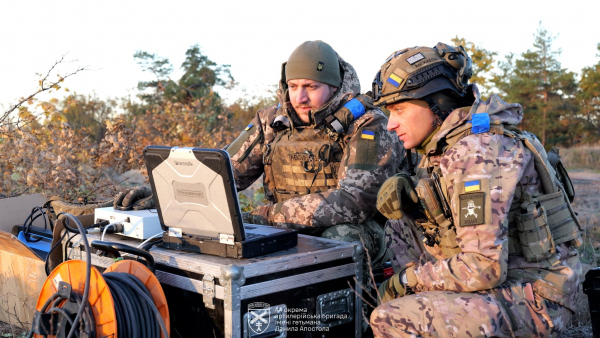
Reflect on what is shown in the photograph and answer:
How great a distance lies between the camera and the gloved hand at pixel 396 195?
3098mm

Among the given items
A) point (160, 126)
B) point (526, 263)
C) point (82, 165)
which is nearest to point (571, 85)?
point (160, 126)

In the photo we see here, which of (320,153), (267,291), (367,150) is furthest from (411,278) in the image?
(320,153)

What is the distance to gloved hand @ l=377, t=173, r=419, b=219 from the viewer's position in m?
3.10

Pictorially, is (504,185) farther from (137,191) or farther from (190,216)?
(137,191)

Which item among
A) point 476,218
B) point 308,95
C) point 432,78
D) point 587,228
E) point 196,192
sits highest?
point 308,95

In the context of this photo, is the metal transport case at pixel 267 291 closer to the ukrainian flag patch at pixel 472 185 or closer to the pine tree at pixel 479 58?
the ukrainian flag patch at pixel 472 185

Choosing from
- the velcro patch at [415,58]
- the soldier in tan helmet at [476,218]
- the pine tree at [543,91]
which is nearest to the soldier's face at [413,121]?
the soldier in tan helmet at [476,218]

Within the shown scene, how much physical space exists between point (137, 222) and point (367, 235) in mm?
A: 1622

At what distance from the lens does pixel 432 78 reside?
3115 millimetres

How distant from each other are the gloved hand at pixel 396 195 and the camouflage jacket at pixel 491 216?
0.85 ft

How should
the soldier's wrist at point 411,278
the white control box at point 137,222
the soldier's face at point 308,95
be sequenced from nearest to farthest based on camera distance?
the soldier's wrist at point 411,278
the white control box at point 137,222
the soldier's face at point 308,95

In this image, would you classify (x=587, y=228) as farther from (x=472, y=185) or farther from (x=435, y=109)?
(x=472, y=185)

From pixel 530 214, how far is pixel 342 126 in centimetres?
180

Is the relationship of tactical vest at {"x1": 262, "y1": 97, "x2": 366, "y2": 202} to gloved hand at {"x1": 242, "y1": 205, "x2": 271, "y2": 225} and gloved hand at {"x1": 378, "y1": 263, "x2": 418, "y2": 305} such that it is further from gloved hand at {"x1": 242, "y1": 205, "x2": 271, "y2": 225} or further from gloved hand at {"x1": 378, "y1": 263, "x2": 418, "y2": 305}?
gloved hand at {"x1": 378, "y1": 263, "x2": 418, "y2": 305}
